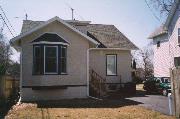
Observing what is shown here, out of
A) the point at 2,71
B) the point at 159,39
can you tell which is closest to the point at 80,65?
the point at 2,71

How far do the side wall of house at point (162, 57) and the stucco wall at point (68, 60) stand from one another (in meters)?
13.4

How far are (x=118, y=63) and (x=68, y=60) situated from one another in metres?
7.54

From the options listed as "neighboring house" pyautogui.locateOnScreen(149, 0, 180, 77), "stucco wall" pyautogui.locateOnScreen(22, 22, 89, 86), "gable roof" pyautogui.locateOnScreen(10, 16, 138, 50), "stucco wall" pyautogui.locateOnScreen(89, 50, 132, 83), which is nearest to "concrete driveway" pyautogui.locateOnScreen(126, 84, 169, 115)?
"stucco wall" pyautogui.locateOnScreen(22, 22, 89, 86)

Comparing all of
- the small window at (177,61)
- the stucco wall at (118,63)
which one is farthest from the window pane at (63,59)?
the small window at (177,61)

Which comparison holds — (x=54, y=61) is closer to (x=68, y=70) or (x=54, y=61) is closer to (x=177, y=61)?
(x=68, y=70)

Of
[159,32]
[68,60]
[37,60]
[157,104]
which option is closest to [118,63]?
[68,60]

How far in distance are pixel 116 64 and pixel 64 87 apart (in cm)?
805

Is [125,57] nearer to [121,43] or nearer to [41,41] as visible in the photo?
[121,43]

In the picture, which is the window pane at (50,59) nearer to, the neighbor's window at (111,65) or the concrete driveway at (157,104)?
the concrete driveway at (157,104)

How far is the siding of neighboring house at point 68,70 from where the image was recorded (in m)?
20.5

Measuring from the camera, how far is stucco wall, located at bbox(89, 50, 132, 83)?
2709 cm

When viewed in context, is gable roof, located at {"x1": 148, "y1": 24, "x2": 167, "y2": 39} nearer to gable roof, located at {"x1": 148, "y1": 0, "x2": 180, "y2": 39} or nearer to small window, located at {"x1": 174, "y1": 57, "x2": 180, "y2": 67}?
gable roof, located at {"x1": 148, "y1": 0, "x2": 180, "y2": 39}

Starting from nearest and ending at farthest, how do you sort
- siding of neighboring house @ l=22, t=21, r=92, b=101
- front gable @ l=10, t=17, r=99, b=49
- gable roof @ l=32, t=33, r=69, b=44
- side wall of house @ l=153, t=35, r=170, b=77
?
front gable @ l=10, t=17, r=99, b=49 < siding of neighboring house @ l=22, t=21, r=92, b=101 < gable roof @ l=32, t=33, r=69, b=44 < side wall of house @ l=153, t=35, r=170, b=77

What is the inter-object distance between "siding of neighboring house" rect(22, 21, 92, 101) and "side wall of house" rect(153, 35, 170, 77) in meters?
13.4
